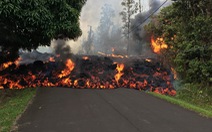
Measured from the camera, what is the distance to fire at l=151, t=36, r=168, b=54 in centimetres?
3263

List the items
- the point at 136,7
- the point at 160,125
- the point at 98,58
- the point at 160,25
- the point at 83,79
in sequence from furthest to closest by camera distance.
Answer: the point at 136,7
the point at 160,25
the point at 98,58
the point at 83,79
the point at 160,125

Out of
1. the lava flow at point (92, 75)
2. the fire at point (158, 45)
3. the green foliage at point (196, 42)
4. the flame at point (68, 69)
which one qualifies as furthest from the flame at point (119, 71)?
the fire at point (158, 45)

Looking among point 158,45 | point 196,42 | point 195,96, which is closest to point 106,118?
point 195,96

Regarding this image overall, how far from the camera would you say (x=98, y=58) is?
2689cm

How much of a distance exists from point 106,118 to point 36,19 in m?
6.85

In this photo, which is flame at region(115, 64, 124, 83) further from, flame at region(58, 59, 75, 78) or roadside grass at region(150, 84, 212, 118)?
roadside grass at region(150, 84, 212, 118)

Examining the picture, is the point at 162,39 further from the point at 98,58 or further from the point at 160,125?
the point at 160,125

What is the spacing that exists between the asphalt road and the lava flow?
9.68 metres

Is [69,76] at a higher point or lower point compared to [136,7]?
lower

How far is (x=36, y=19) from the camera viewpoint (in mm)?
13414

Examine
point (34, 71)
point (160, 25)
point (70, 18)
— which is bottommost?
point (34, 71)

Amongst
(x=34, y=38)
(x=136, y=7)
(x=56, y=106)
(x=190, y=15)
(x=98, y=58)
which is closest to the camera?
(x=56, y=106)

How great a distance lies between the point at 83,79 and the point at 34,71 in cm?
449

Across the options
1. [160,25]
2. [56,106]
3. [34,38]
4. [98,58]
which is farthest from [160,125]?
[160,25]
